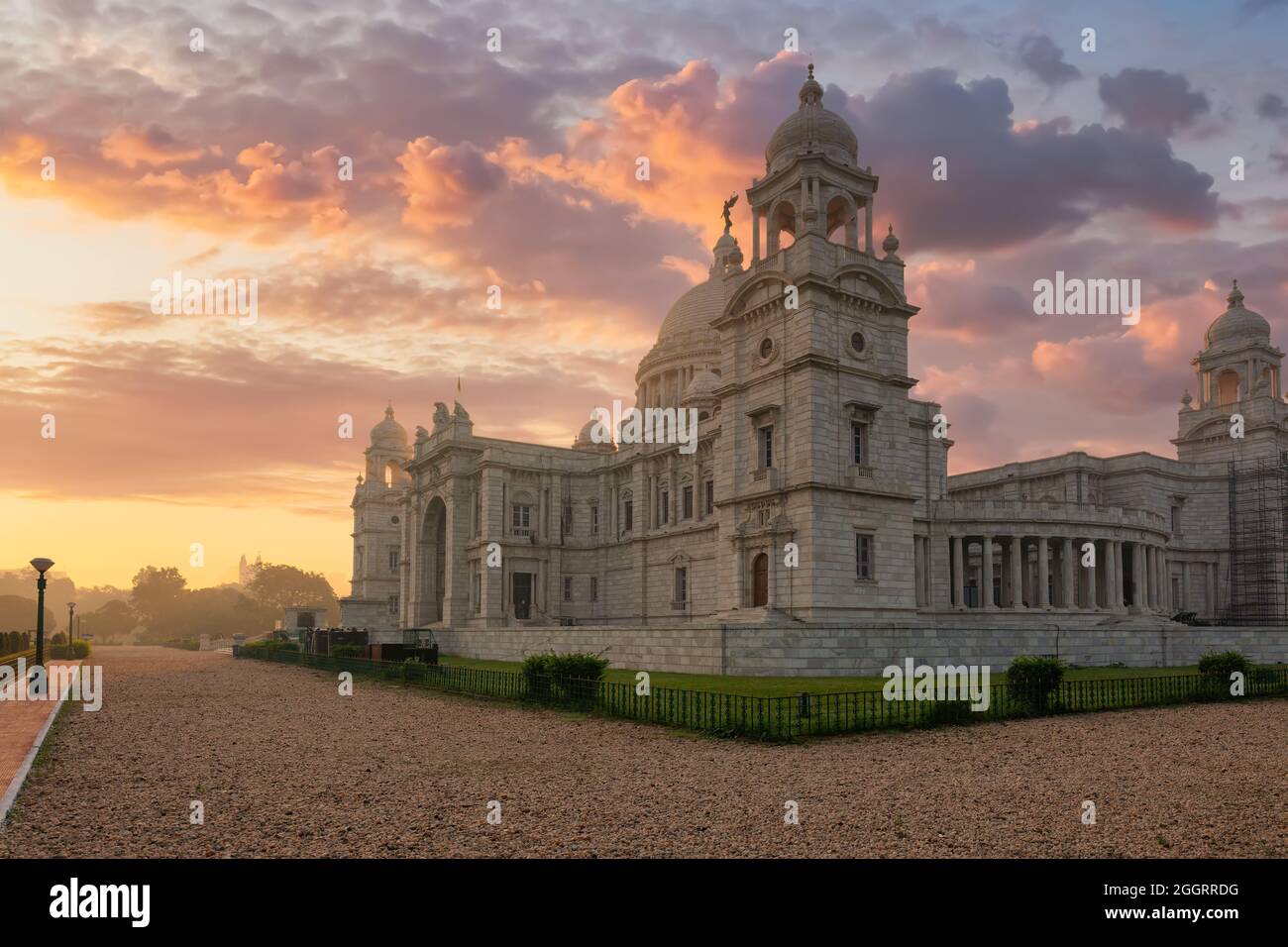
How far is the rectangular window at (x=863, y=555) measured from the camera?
37.7 m

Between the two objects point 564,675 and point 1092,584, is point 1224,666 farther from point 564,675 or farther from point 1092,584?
point 1092,584

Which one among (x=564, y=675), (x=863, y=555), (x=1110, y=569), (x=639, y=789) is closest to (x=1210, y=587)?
(x=1110, y=569)

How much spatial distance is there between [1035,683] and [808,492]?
15.0 metres

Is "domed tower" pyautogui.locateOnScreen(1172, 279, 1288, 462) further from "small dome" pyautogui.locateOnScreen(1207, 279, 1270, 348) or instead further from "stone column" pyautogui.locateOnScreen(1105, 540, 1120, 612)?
"stone column" pyautogui.locateOnScreen(1105, 540, 1120, 612)

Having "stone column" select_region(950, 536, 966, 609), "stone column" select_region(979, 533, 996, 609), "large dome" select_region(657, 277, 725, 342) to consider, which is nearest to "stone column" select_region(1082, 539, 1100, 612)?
"stone column" select_region(979, 533, 996, 609)

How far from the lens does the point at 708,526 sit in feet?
178

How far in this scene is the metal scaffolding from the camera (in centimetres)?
5859

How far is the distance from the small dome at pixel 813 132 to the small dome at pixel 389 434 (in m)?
57.4

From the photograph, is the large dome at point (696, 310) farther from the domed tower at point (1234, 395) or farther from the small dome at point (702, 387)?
the domed tower at point (1234, 395)

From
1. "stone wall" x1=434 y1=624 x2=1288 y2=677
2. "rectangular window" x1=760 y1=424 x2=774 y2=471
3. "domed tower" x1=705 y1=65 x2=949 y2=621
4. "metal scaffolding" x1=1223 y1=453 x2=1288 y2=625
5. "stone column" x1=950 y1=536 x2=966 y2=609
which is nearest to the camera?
"stone wall" x1=434 y1=624 x2=1288 y2=677

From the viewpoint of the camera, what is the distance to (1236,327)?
6525 cm

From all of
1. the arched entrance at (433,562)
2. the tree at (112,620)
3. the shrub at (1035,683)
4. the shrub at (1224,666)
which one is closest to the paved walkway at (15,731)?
the shrub at (1035,683)

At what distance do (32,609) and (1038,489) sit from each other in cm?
13505
